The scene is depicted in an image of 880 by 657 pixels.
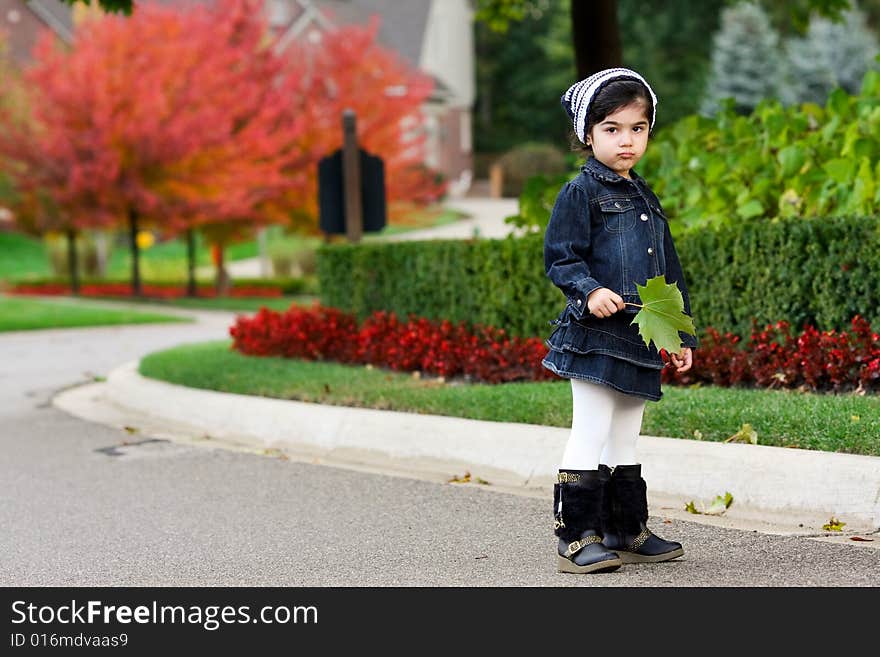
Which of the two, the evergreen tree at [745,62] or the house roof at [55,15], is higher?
the house roof at [55,15]

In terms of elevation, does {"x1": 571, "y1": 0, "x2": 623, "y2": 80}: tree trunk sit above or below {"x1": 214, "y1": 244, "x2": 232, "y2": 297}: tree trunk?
above

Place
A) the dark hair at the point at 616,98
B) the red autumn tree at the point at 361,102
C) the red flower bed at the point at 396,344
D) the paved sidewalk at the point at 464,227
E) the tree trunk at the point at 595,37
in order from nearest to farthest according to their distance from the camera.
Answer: the dark hair at the point at 616,98
the red flower bed at the point at 396,344
the tree trunk at the point at 595,37
the red autumn tree at the point at 361,102
the paved sidewalk at the point at 464,227

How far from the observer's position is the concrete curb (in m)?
6.16

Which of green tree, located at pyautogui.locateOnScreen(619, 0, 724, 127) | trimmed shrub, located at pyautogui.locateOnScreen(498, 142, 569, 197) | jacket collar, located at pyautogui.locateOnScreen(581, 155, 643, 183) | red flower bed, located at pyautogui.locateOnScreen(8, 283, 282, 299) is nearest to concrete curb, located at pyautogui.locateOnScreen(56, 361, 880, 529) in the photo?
jacket collar, located at pyautogui.locateOnScreen(581, 155, 643, 183)

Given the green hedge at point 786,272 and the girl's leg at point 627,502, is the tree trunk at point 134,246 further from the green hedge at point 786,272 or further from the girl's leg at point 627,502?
the girl's leg at point 627,502

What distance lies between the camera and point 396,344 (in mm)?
11297

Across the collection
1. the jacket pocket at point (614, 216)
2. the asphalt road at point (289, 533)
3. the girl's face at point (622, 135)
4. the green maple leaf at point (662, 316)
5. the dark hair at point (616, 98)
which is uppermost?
the dark hair at point (616, 98)

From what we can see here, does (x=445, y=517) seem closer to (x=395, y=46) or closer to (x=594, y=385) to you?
(x=594, y=385)

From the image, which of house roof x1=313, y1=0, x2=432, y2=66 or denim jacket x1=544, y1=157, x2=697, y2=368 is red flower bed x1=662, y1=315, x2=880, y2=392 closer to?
denim jacket x1=544, y1=157, x2=697, y2=368

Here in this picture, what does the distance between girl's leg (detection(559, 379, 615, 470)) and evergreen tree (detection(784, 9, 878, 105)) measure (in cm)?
5045

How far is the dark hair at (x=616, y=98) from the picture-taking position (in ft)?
17.1

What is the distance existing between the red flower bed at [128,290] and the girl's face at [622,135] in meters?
25.8

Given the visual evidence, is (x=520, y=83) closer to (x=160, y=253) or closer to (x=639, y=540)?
(x=160, y=253)

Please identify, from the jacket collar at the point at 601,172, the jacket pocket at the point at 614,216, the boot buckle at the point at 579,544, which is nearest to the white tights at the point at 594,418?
the boot buckle at the point at 579,544
